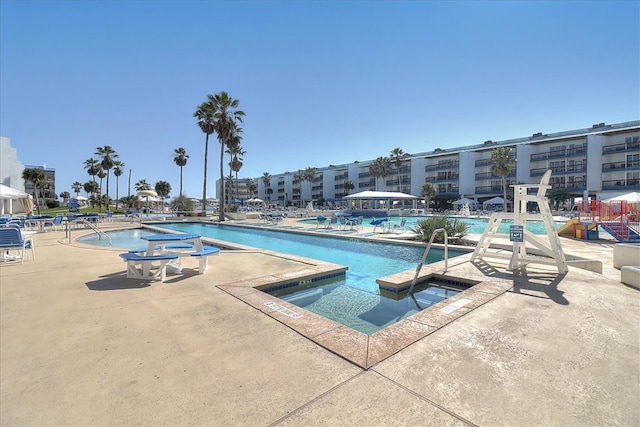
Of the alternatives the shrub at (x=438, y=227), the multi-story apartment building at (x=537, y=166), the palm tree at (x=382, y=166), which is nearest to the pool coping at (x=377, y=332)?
the shrub at (x=438, y=227)

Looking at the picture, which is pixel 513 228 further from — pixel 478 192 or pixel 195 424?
pixel 478 192

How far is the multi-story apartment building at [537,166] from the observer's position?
43.2 m

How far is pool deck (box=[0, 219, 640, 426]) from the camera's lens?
2010mm

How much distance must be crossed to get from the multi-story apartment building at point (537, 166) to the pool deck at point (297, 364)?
134 feet

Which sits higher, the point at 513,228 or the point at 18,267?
the point at 513,228

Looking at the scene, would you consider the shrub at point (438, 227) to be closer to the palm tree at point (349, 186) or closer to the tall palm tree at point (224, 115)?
the tall palm tree at point (224, 115)

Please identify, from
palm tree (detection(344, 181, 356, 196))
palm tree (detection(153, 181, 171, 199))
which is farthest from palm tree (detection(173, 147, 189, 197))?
palm tree (detection(344, 181, 356, 196))

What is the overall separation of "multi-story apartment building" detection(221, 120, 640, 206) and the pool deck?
40.9m

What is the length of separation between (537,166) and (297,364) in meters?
59.1

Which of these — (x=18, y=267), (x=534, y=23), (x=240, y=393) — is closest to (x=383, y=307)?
(x=240, y=393)

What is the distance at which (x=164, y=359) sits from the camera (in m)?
2.71

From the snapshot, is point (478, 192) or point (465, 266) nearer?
point (465, 266)

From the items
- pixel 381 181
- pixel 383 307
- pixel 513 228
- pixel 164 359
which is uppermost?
pixel 381 181

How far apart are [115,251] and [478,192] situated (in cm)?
5834
